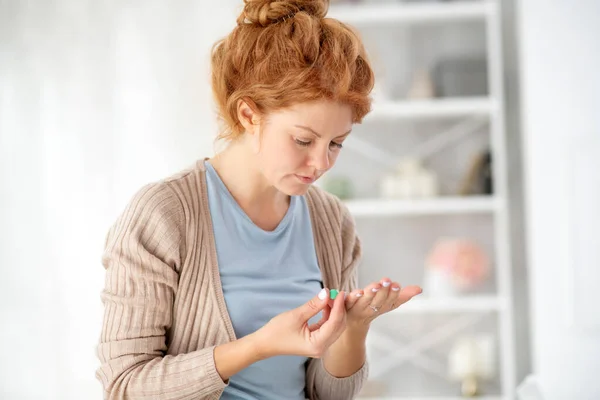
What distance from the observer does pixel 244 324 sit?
129 cm

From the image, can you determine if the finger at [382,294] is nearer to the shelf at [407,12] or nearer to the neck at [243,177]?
the neck at [243,177]

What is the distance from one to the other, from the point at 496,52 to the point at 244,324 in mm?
2225

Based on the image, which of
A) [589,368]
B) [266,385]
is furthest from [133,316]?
[589,368]

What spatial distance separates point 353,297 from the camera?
1.14m

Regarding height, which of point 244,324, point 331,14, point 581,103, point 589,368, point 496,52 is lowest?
point 589,368

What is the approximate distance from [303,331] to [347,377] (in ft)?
0.95

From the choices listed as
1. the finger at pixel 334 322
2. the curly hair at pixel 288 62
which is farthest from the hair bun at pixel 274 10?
the finger at pixel 334 322

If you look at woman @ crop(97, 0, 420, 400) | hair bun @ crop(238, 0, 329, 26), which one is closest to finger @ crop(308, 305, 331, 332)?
woman @ crop(97, 0, 420, 400)

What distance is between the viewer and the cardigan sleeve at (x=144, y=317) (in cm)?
117

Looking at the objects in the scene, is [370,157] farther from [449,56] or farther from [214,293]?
[214,293]

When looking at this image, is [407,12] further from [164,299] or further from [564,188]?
[164,299]

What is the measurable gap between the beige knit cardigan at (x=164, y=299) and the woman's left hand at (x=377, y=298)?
0.76ft

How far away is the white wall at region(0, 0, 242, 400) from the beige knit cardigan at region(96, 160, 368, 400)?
1115 mm

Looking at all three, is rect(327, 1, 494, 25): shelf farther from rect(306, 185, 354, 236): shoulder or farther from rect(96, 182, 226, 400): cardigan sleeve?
rect(96, 182, 226, 400): cardigan sleeve
